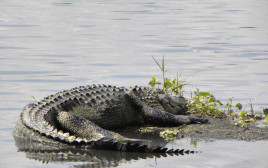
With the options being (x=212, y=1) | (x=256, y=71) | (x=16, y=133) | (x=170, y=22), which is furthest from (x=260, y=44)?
(x=212, y=1)

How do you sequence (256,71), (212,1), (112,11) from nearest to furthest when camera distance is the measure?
(256,71) → (112,11) → (212,1)

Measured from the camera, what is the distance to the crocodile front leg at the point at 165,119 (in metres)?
8.10

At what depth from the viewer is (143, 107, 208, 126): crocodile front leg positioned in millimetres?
8102

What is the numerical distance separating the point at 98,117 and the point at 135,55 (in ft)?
25.5

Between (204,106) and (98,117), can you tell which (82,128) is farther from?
(204,106)

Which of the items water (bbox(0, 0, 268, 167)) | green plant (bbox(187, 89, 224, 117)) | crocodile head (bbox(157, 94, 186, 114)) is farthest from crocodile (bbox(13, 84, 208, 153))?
water (bbox(0, 0, 268, 167))

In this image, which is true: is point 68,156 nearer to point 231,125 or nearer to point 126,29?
point 231,125

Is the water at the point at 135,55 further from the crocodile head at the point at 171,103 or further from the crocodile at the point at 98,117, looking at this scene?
the crocodile head at the point at 171,103

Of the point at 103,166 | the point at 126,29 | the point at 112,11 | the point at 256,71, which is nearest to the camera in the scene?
the point at 103,166

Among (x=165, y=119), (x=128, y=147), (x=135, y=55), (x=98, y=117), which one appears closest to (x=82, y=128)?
(x=98, y=117)

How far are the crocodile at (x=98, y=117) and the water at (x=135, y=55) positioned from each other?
1.23 ft

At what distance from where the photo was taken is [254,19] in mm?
25766

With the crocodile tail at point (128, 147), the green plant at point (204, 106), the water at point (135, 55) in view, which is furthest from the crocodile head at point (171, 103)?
the crocodile tail at point (128, 147)

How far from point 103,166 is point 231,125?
8.34ft
